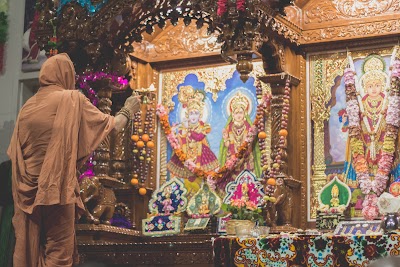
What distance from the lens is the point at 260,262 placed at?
6605 mm

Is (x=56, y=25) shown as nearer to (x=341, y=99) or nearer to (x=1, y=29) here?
(x=1, y=29)

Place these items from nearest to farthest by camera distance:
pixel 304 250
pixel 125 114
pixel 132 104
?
pixel 304 250, pixel 125 114, pixel 132 104

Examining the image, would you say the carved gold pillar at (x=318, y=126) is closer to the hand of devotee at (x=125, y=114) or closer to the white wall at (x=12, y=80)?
the hand of devotee at (x=125, y=114)

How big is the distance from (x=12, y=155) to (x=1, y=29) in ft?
13.8

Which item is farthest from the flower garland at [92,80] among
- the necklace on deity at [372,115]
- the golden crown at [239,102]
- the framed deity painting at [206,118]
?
the necklace on deity at [372,115]

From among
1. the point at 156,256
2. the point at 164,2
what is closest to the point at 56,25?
the point at 164,2

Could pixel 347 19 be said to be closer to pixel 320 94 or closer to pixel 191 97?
pixel 320 94

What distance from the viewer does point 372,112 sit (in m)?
8.53

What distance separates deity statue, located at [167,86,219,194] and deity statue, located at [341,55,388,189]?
5.06ft

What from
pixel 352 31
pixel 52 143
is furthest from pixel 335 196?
pixel 52 143

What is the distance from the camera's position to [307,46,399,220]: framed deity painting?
8.48 metres

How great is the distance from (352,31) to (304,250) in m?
3.05

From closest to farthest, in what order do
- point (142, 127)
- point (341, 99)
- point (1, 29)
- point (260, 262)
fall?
point (260, 262)
point (341, 99)
point (142, 127)
point (1, 29)

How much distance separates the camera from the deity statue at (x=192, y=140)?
9.30 metres
